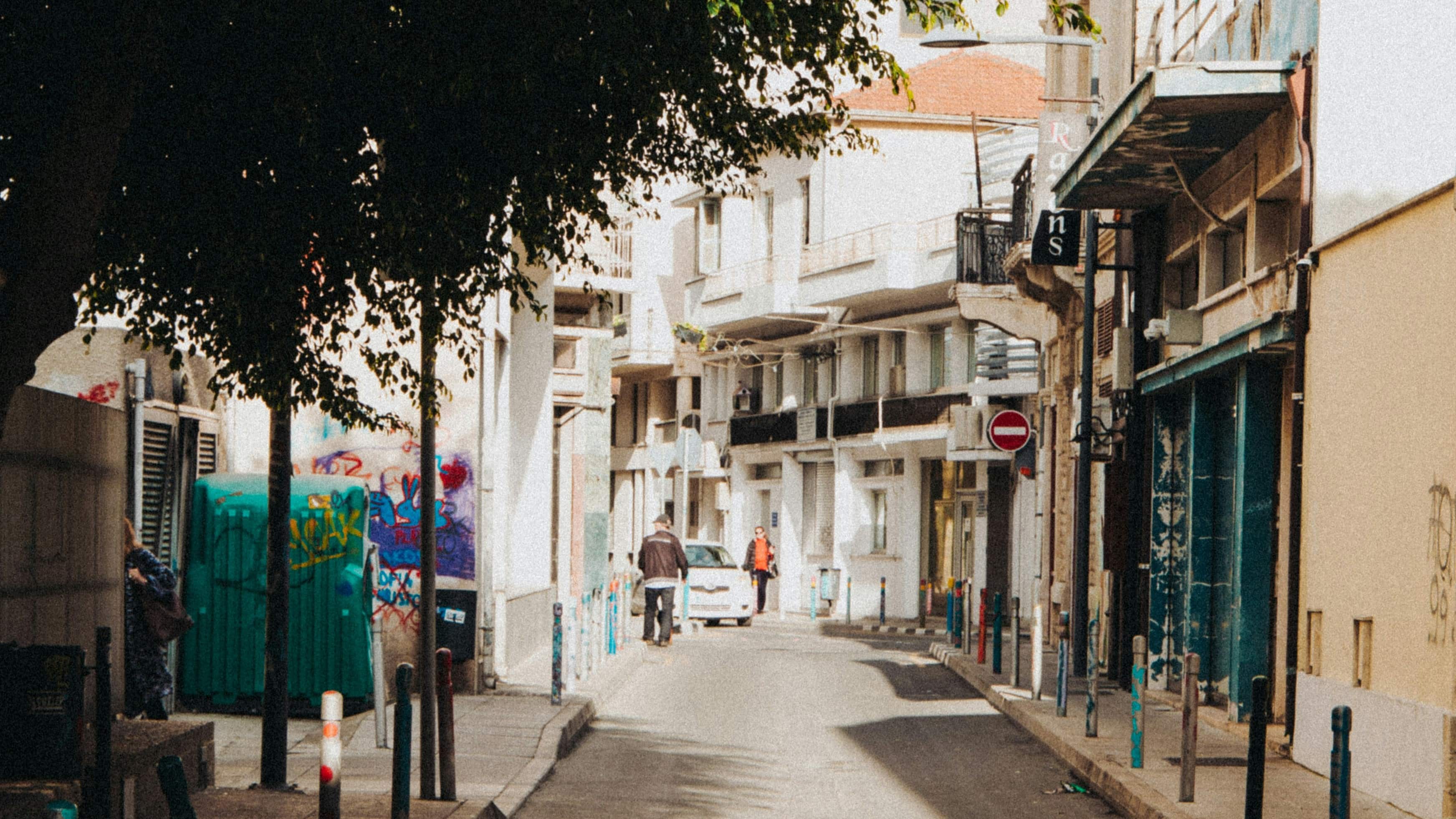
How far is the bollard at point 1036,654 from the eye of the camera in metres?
16.3

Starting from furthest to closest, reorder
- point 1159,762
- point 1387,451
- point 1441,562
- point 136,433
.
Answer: point 136,433, point 1159,762, point 1387,451, point 1441,562

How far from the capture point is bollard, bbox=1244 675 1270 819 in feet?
28.9

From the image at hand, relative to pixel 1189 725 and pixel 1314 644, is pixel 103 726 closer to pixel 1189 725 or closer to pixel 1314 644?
pixel 1189 725

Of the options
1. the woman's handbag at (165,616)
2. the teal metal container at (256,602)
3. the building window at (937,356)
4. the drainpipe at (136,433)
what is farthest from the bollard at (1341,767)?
the building window at (937,356)

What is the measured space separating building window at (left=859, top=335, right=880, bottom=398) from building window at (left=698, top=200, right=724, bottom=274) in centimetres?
719

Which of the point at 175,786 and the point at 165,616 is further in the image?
the point at 165,616

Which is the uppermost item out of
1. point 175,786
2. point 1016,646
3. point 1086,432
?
point 1086,432

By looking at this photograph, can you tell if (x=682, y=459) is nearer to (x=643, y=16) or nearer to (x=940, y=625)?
(x=940, y=625)

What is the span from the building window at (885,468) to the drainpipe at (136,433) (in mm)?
29144

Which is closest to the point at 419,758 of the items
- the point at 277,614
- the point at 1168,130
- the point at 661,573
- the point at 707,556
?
the point at 277,614

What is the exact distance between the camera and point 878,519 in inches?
1716

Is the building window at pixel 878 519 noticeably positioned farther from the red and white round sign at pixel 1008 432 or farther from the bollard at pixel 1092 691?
the bollard at pixel 1092 691

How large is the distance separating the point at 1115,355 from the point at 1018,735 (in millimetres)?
6613

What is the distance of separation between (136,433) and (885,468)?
100ft
